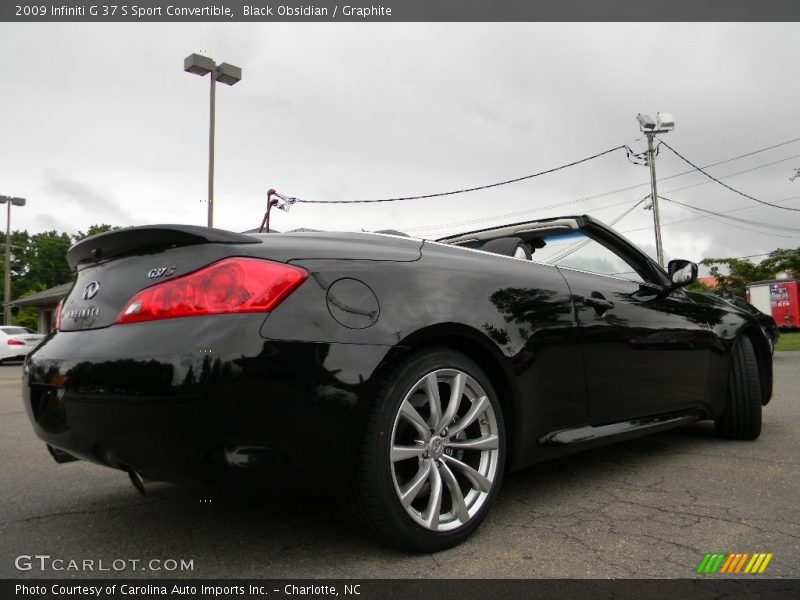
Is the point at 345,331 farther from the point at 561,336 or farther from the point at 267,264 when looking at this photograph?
the point at 561,336

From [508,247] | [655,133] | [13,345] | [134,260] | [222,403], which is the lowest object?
[13,345]

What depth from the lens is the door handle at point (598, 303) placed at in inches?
117

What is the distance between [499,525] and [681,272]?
2.11 meters

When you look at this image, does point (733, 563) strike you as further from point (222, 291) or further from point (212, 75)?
point (212, 75)

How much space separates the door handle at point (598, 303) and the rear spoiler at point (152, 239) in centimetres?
160

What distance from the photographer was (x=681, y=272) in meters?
3.80

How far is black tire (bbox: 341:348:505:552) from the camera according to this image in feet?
6.64

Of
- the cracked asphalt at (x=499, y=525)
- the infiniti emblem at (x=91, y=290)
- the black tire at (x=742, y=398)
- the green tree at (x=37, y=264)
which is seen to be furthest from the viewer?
the green tree at (x=37, y=264)

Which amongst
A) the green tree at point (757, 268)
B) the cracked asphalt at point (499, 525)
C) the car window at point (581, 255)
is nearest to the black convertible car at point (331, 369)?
the cracked asphalt at point (499, 525)

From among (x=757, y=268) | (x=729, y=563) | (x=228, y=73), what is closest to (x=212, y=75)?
(x=228, y=73)

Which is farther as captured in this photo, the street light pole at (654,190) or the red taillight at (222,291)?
the street light pole at (654,190)

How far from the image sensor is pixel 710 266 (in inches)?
1607

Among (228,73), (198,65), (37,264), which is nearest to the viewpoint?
(198,65)

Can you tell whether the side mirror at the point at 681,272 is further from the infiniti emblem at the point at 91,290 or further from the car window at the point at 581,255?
the infiniti emblem at the point at 91,290
